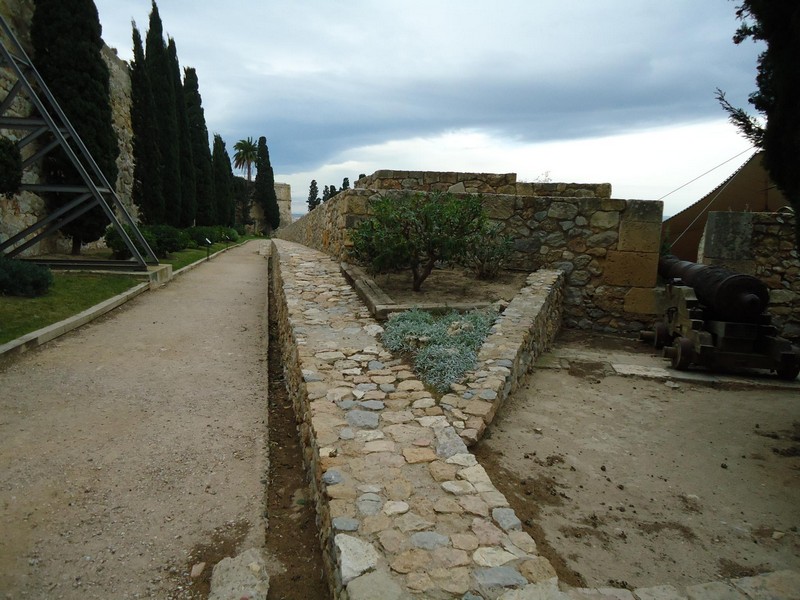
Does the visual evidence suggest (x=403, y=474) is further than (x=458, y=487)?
Yes

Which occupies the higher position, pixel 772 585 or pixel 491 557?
pixel 491 557

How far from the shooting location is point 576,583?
2215 mm

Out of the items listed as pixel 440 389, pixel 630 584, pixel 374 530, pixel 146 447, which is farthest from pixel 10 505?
pixel 630 584

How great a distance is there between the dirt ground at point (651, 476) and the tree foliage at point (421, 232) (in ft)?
7.69

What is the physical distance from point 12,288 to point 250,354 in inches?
156

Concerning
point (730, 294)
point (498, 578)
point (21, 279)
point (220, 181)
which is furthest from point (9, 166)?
point (220, 181)

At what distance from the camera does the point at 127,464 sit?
3.36m

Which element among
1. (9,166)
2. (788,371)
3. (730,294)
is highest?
(9,166)

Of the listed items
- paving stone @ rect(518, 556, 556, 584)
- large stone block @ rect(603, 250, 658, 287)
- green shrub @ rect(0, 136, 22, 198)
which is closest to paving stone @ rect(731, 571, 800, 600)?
paving stone @ rect(518, 556, 556, 584)

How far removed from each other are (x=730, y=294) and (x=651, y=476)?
2901 mm

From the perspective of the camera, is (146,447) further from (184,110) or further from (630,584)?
(184,110)

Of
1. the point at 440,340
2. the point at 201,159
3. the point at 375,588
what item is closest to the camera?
the point at 375,588

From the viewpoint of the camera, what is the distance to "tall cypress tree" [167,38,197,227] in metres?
21.4

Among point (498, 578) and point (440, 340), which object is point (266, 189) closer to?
point (440, 340)
